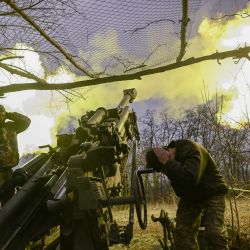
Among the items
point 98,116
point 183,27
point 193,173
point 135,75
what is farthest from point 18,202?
point 183,27

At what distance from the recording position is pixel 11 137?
5.14 m

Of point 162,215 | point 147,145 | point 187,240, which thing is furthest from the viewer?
point 147,145

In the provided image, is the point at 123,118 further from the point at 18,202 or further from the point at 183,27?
the point at 18,202

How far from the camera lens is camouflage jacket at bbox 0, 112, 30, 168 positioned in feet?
16.1

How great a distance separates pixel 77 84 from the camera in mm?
5590

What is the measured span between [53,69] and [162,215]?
10.6 ft

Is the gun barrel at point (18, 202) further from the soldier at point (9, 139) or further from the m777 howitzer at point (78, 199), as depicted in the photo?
the soldier at point (9, 139)

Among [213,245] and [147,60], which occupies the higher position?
[147,60]

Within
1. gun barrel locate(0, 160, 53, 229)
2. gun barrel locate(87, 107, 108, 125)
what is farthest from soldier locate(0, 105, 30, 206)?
gun barrel locate(87, 107, 108, 125)

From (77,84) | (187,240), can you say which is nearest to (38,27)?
(77,84)

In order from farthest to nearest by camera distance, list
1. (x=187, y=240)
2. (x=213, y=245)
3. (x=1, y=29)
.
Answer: (x=1, y=29) → (x=187, y=240) → (x=213, y=245)

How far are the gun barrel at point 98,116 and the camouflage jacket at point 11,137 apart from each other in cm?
115

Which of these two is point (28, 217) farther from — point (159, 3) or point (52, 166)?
point (159, 3)

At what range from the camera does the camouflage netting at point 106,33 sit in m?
5.00
